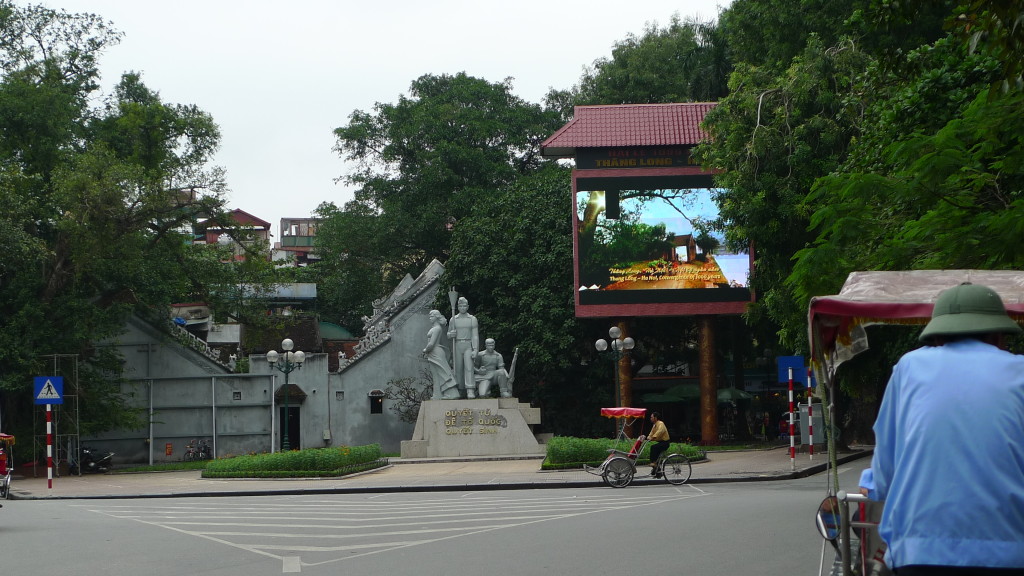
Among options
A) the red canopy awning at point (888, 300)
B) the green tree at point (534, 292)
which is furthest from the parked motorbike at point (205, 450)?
the red canopy awning at point (888, 300)

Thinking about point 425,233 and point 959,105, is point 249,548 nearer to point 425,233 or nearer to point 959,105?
point 959,105

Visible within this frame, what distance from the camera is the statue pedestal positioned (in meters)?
33.8

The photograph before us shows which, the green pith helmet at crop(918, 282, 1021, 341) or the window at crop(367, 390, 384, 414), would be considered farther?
the window at crop(367, 390, 384, 414)

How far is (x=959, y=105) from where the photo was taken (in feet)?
55.6

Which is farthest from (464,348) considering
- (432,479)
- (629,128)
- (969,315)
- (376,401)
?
(969,315)

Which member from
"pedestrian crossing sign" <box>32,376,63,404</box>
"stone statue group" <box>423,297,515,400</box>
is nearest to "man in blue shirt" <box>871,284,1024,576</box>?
"pedestrian crossing sign" <box>32,376,63,404</box>

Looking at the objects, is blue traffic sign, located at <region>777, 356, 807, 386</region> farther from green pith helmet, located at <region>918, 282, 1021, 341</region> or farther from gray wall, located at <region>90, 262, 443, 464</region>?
green pith helmet, located at <region>918, 282, 1021, 341</region>

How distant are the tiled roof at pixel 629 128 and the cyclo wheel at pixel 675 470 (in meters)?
16.4

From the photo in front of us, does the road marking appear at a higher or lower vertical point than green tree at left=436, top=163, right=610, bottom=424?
lower

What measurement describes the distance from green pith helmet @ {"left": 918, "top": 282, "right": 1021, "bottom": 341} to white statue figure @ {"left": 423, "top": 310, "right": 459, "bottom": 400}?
30728mm

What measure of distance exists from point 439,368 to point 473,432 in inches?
96.1

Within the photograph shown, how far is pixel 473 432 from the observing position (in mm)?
33938

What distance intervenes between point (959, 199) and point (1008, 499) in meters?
10.5

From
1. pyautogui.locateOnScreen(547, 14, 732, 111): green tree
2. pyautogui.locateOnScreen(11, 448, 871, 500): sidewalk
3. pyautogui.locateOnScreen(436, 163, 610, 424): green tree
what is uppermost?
pyautogui.locateOnScreen(547, 14, 732, 111): green tree
